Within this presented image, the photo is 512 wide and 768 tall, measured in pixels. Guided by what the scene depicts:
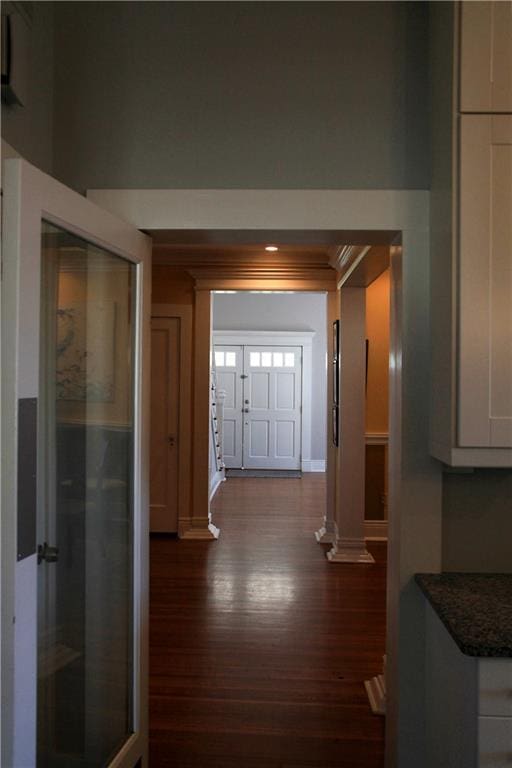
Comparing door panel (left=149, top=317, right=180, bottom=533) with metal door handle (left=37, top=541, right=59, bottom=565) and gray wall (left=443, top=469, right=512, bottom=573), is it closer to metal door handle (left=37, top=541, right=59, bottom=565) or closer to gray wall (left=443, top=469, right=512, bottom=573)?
gray wall (left=443, top=469, right=512, bottom=573)

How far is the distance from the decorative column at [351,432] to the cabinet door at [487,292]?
3453 mm

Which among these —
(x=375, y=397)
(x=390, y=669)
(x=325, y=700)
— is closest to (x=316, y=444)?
(x=375, y=397)

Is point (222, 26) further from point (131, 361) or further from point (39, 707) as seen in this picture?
point (39, 707)

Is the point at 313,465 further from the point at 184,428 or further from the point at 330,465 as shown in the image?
the point at 184,428

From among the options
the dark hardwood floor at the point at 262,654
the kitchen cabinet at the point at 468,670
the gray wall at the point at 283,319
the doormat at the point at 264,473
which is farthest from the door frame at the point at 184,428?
the gray wall at the point at 283,319

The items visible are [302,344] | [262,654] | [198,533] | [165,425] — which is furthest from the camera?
[302,344]

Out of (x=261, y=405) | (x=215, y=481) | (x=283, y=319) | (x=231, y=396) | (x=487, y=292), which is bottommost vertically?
(x=215, y=481)

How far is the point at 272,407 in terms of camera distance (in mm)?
10141

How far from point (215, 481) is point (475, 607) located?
6483 millimetres

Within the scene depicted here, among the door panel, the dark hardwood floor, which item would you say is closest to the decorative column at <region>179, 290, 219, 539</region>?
the door panel

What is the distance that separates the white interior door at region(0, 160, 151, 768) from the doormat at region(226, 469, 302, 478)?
7.59 meters

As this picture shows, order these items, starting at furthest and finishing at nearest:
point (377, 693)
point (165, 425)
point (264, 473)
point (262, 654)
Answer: point (264, 473) < point (165, 425) < point (262, 654) < point (377, 693)

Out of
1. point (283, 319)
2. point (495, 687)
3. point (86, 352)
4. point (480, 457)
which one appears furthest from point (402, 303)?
point (283, 319)

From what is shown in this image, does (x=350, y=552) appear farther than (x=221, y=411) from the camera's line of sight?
No
